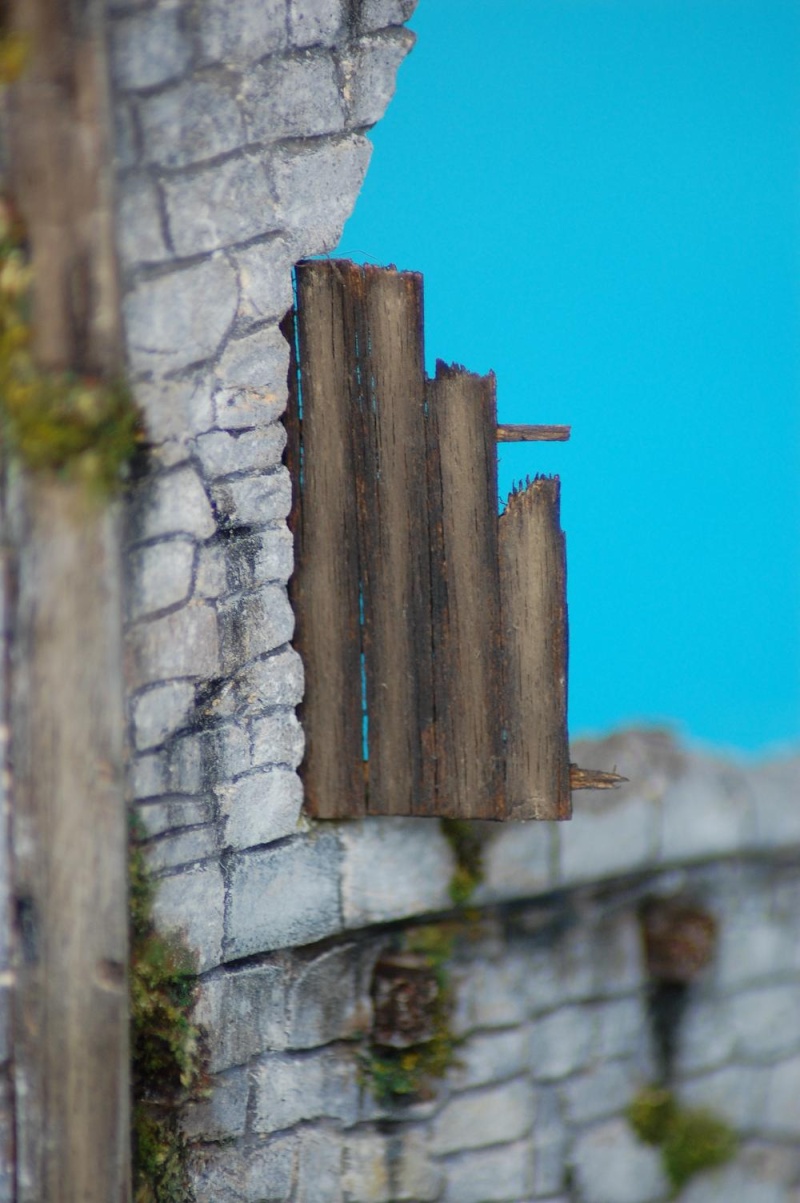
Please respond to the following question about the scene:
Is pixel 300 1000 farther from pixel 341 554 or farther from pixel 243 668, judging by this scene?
pixel 341 554

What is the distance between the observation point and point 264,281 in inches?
112

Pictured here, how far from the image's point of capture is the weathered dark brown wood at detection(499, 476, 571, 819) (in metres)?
3.19

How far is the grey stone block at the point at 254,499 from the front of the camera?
9.41 ft

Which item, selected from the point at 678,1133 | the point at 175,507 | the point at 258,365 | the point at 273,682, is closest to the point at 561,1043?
the point at 678,1133

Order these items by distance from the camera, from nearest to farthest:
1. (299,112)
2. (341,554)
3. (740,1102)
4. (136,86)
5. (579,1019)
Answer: (136,86), (299,112), (341,554), (579,1019), (740,1102)

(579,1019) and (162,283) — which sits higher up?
(162,283)

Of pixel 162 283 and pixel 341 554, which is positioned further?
pixel 341 554

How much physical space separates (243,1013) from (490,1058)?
2.67ft

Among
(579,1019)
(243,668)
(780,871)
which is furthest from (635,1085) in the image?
(243,668)

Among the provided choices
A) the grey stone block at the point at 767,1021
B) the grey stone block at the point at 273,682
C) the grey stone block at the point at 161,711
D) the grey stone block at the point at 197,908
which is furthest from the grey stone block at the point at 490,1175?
the grey stone block at the point at 161,711

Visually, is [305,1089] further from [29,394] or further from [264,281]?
[264,281]

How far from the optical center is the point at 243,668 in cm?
297

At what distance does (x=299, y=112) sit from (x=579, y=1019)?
2578 millimetres

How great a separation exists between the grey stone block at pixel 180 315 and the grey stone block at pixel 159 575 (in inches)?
12.6
